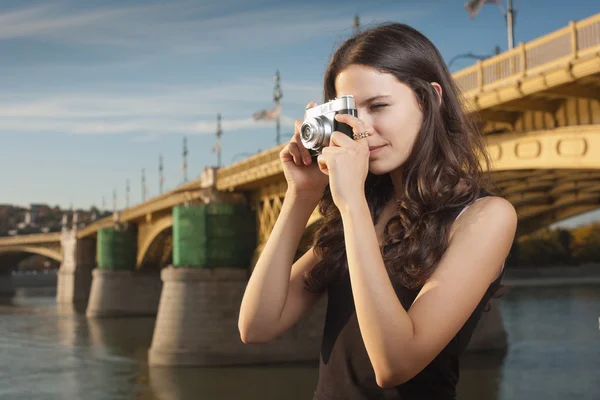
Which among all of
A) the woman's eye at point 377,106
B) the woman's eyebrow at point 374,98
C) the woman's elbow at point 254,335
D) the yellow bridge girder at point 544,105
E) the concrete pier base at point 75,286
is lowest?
the concrete pier base at point 75,286

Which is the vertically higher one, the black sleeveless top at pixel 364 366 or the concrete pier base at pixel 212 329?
the black sleeveless top at pixel 364 366

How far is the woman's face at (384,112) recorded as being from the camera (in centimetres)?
228

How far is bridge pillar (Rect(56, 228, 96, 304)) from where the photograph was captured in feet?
184

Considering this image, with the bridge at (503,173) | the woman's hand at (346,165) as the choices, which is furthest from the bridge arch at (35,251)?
the woman's hand at (346,165)

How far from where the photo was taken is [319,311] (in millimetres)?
24703

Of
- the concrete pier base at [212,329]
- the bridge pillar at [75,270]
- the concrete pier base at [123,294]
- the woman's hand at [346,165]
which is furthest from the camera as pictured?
the bridge pillar at [75,270]

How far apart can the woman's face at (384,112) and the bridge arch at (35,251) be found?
63552 mm

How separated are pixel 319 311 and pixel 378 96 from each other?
74.6 ft

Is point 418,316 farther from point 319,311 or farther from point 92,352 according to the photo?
point 92,352

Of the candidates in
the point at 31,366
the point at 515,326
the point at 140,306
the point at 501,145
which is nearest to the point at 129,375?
the point at 31,366

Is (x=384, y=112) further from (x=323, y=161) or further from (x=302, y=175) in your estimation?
(x=302, y=175)

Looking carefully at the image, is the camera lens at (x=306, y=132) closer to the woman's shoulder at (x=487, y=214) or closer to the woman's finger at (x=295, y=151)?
the woman's finger at (x=295, y=151)

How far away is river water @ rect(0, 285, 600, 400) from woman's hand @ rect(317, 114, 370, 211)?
17761mm

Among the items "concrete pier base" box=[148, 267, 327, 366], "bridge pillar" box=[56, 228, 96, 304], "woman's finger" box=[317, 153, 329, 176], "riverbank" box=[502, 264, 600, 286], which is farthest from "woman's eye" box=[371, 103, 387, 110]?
"riverbank" box=[502, 264, 600, 286]
